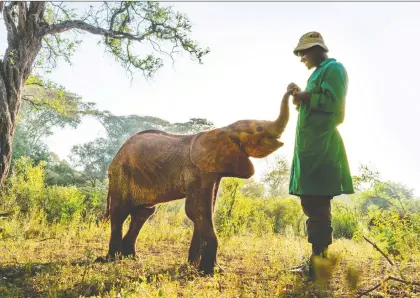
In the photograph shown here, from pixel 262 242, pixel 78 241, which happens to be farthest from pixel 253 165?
pixel 78 241

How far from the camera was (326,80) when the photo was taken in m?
3.67

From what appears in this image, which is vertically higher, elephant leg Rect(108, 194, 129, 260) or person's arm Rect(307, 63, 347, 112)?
person's arm Rect(307, 63, 347, 112)

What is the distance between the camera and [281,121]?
408 cm

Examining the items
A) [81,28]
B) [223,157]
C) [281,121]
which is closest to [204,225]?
[223,157]

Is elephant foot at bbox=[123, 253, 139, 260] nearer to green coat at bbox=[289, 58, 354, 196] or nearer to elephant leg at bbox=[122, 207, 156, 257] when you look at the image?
elephant leg at bbox=[122, 207, 156, 257]

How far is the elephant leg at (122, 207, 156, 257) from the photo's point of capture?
5609 mm

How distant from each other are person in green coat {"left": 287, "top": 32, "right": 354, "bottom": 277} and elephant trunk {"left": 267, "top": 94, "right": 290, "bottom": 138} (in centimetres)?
16

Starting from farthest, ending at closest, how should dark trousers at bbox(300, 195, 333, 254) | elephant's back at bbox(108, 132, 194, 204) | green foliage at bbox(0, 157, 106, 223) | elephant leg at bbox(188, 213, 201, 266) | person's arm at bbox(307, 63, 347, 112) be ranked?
green foliage at bbox(0, 157, 106, 223), elephant's back at bbox(108, 132, 194, 204), elephant leg at bbox(188, 213, 201, 266), dark trousers at bbox(300, 195, 333, 254), person's arm at bbox(307, 63, 347, 112)

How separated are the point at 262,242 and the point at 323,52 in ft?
14.6

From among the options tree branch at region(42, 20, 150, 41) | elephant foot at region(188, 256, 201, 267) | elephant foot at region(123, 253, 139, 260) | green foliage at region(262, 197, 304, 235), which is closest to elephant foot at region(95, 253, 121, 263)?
elephant foot at region(123, 253, 139, 260)

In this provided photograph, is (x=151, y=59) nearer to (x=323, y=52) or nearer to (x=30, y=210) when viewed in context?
(x=30, y=210)

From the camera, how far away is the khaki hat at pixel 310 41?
12.5 feet

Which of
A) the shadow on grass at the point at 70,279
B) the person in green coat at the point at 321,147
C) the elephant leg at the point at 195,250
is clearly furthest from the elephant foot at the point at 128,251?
the person in green coat at the point at 321,147

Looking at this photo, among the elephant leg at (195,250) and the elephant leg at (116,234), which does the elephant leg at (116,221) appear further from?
the elephant leg at (195,250)
